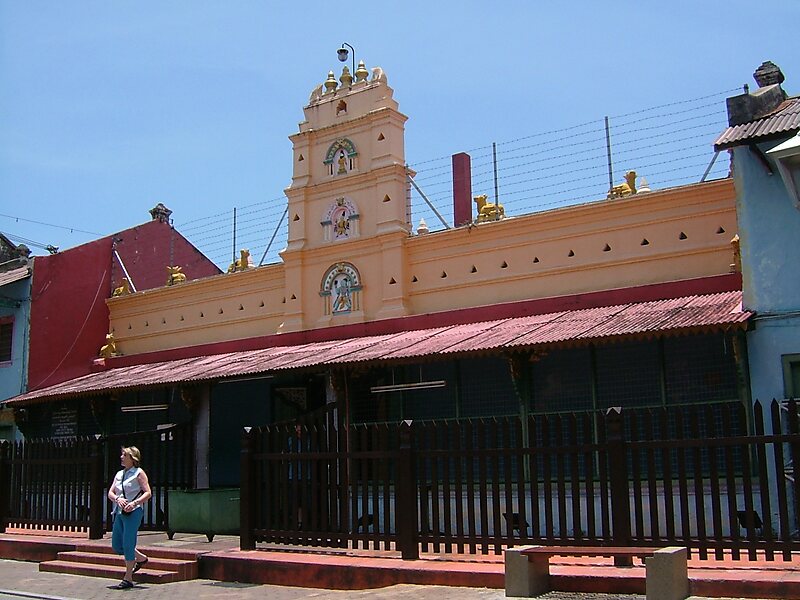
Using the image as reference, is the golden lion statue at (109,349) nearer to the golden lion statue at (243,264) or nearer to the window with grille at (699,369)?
the golden lion statue at (243,264)

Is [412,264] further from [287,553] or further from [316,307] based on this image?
[287,553]

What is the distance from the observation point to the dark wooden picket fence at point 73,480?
13180 mm

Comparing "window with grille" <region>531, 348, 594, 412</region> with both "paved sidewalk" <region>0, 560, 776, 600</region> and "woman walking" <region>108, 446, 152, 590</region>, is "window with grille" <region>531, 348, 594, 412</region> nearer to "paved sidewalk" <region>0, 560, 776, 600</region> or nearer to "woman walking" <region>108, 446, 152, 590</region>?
"paved sidewalk" <region>0, 560, 776, 600</region>

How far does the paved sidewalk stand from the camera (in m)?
7.99

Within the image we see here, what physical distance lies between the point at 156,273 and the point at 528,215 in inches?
449

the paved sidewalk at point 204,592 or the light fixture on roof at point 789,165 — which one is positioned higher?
the light fixture on roof at point 789,165

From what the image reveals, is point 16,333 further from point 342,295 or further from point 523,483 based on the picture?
point 523,483

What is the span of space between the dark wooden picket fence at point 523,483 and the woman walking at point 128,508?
3.90 ft

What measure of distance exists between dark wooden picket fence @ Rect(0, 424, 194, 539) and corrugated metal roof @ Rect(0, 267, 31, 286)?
6.58m

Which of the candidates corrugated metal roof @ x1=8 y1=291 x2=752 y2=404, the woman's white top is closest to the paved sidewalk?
the woman's white top

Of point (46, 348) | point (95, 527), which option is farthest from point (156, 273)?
point (95, 527)

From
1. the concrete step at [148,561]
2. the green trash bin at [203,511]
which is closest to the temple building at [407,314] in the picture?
the green trash bin at [203,511]

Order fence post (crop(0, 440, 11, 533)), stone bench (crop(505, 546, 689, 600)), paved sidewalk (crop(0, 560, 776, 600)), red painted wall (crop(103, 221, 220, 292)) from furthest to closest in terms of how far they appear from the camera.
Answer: red painted wall (crop(103, 221, 220, 292))
fence post (crop(0, 440, 11, 533))
paved sidewalk (crop(0, 560, 776, 600))
stone bench (crop(505, 546, 689, 600))

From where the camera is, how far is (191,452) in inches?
550
